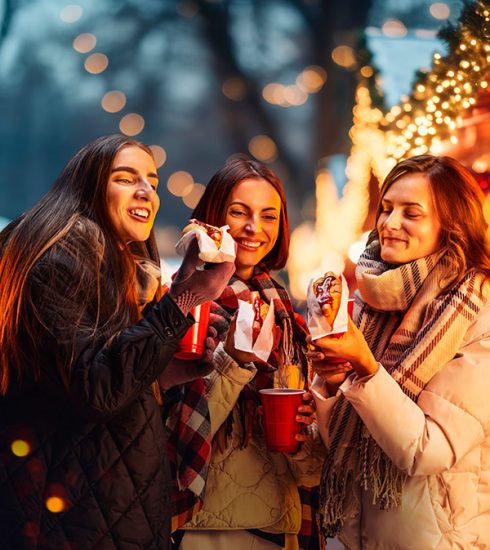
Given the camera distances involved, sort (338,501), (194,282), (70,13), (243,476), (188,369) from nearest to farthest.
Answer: (194,282) < (338,501) < (188,369) < (243,476) < (70,13)

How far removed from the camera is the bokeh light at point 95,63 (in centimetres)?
Result: 460

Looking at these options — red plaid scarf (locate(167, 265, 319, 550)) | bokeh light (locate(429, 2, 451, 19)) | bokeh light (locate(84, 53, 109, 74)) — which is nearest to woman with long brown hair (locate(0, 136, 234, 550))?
red plaid scarf (locate(167, 265, 319, 550))

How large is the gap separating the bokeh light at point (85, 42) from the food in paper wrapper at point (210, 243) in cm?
313

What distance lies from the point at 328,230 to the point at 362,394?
122 inches

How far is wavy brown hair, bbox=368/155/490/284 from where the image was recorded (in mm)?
1912

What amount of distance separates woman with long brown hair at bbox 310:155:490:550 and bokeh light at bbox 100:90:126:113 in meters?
2.90

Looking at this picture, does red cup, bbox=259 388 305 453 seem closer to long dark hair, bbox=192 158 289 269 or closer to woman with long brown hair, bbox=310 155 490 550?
woman with long brown hair, bbox=310 155 490 550

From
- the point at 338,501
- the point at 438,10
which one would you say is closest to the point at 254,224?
the point at 338,501

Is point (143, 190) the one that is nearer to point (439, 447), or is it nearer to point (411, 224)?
point (411, 224)

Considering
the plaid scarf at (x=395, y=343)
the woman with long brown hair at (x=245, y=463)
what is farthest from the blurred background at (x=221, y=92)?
the plaid scarf at (x=395, y=343)

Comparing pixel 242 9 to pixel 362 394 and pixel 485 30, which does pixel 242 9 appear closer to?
pixel 485 30

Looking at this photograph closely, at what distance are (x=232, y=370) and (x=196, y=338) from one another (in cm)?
18

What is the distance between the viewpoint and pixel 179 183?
4.71m

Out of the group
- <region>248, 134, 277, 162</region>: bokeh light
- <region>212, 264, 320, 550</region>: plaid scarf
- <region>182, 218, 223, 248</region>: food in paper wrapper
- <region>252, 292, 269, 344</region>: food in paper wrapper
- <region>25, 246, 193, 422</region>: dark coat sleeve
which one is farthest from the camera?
<region>248, 134, 277, 162</region>: bokeh light
